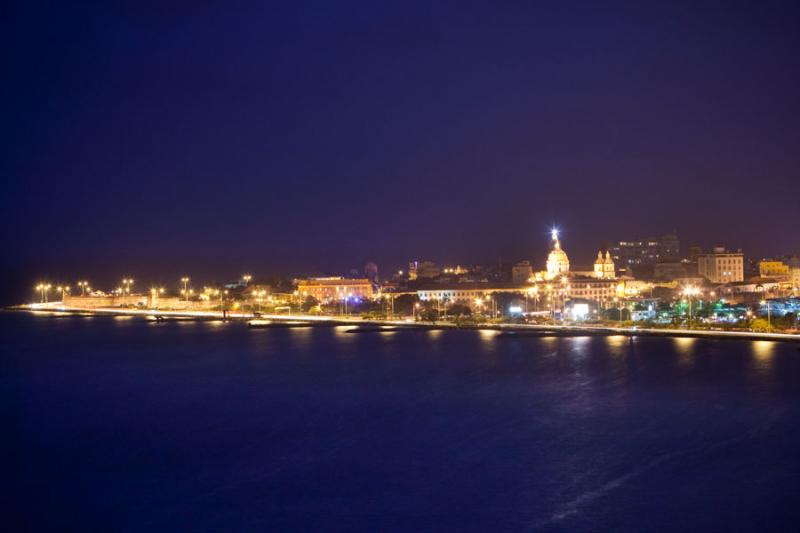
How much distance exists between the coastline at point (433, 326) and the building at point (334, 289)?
7.04 meters

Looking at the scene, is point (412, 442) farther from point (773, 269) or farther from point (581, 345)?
point (773, 269)

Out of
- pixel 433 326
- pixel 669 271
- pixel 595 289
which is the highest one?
pixel 669 271

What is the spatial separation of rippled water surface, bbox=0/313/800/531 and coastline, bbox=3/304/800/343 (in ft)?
6.70

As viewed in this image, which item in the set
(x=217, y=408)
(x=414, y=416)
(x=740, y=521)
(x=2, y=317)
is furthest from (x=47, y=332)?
(x=740, y=521)

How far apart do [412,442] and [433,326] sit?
18.1m

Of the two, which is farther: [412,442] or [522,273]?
[522,273]

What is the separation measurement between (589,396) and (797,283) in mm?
36684

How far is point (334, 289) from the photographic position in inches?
1859

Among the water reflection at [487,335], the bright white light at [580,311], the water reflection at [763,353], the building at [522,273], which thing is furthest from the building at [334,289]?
the water reflection at [763,353]

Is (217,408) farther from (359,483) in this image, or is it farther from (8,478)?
(359,483)

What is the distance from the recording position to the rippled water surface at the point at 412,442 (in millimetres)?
8156

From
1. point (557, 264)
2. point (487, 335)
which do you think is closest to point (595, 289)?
point (557, 264)

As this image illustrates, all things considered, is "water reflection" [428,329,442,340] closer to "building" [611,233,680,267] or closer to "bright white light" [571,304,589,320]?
"bright white light" [571,304,589,320]

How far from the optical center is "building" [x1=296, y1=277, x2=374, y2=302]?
46469 mm
